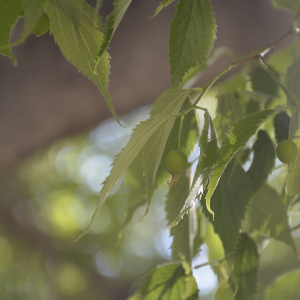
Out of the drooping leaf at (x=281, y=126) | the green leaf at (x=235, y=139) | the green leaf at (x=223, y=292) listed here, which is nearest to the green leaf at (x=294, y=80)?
the drooping leaf at (x=281, y=126)

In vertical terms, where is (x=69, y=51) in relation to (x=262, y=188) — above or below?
above

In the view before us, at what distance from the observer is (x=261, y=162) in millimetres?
341

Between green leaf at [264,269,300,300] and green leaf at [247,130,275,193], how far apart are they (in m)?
0.13

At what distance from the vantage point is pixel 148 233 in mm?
2518

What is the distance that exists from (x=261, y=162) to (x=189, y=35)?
6.7 inches

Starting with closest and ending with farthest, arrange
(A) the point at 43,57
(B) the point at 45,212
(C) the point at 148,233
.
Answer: (A) the point at 43,57 < (B) the point at 45,212 < (C) the point at 148,233

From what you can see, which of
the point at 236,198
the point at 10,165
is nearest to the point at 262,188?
the point at 236,198

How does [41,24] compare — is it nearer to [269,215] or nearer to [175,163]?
[175,163]

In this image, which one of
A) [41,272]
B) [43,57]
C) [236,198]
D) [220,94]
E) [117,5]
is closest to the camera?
[117,5]

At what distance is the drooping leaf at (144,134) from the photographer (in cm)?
20

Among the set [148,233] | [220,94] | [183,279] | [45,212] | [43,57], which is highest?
[43,57]

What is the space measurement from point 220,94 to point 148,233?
2.25 metres

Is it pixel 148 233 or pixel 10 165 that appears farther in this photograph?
pixel 148 233

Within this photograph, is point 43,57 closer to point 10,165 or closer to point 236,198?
point 10,165
